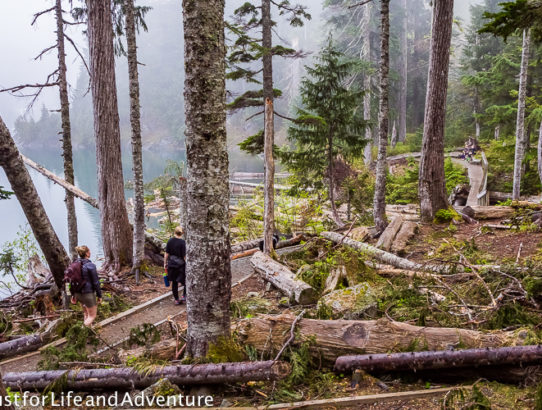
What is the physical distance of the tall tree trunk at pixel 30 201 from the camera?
20.9 feet

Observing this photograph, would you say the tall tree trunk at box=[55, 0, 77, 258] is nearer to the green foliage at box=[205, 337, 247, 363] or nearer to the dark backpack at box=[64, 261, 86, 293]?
the dark backpack at box=[64, 261, 86, 293]

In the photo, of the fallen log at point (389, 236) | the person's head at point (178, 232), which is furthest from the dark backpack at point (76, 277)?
the fallen log at point (389, 236)

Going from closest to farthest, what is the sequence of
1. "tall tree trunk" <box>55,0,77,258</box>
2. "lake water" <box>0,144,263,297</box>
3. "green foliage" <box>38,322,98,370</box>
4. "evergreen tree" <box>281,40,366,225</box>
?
"green foliage" <box>38,322,98,370</box>
"tall tree trunk" <box>55,0,77,258</box>
"evergreen tree" <box>281,40,366,225</box>
"lake water" <box>0,144,263,297</box>

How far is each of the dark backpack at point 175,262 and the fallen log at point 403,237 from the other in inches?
210

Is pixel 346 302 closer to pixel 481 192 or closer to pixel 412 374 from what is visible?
pixel 412 374

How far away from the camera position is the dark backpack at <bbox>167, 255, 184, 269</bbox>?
25.4 feet

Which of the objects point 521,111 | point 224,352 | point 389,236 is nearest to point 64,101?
point 224,352

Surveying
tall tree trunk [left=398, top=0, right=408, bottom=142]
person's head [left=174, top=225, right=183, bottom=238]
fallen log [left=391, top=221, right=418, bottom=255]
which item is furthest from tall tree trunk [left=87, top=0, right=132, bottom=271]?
tall tree trunk [left=398, top=0, right=408, bottom=142]

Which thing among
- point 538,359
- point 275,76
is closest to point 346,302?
point 538,359

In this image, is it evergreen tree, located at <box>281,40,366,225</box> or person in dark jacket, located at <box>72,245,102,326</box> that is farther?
evergreen tree, located at <box>281,40,366,225</box>

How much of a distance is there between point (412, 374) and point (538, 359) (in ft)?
3.99

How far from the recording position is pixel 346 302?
5797 mm

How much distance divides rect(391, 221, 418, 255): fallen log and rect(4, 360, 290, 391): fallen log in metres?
5.87

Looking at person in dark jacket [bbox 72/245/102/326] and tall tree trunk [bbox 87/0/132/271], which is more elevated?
tall tree trunk [bbox 87/0/132/271]
